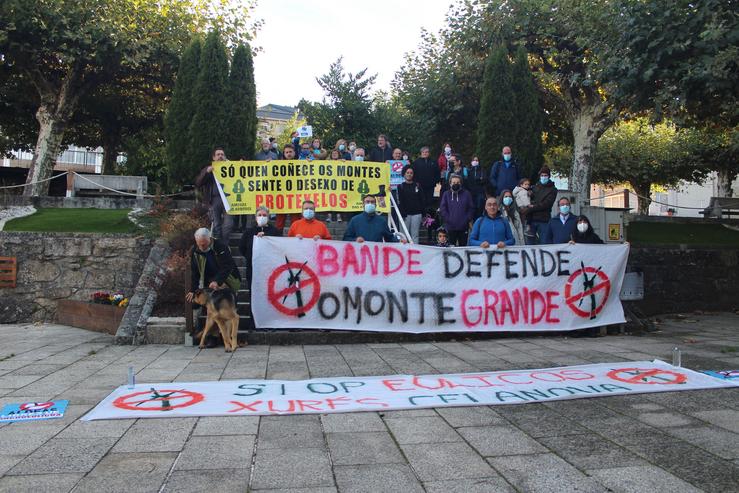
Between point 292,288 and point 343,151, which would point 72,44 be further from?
point 292,288

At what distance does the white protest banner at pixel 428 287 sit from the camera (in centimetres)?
832

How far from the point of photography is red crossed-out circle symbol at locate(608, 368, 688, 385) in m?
5.60

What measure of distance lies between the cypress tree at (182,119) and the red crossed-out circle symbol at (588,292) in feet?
30.1

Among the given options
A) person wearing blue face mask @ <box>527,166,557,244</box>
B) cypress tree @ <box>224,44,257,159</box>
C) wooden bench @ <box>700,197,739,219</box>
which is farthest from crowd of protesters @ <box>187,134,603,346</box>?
wooden bench @ <box>700,197,739,219</box>

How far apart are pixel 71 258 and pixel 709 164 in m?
32.1

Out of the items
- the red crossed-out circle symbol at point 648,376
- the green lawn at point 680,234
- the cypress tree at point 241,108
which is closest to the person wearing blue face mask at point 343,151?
the cypress tree at point 241,108

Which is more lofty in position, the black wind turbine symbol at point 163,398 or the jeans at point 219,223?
the jeans at point 219,223

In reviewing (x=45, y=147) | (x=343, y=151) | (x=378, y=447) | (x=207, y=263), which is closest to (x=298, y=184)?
(x=343, y=151)

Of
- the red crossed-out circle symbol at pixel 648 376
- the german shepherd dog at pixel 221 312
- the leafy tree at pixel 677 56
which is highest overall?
the leafy tree at pixel 677 56

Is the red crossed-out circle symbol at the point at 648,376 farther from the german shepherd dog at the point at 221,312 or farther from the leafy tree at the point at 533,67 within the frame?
the leafy tree at the point at 533,67

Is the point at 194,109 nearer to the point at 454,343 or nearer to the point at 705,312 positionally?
the point at 454,343

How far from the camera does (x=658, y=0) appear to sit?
33.2ft

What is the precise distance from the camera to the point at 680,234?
14.9 m

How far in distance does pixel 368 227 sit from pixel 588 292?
3580 millimetres
